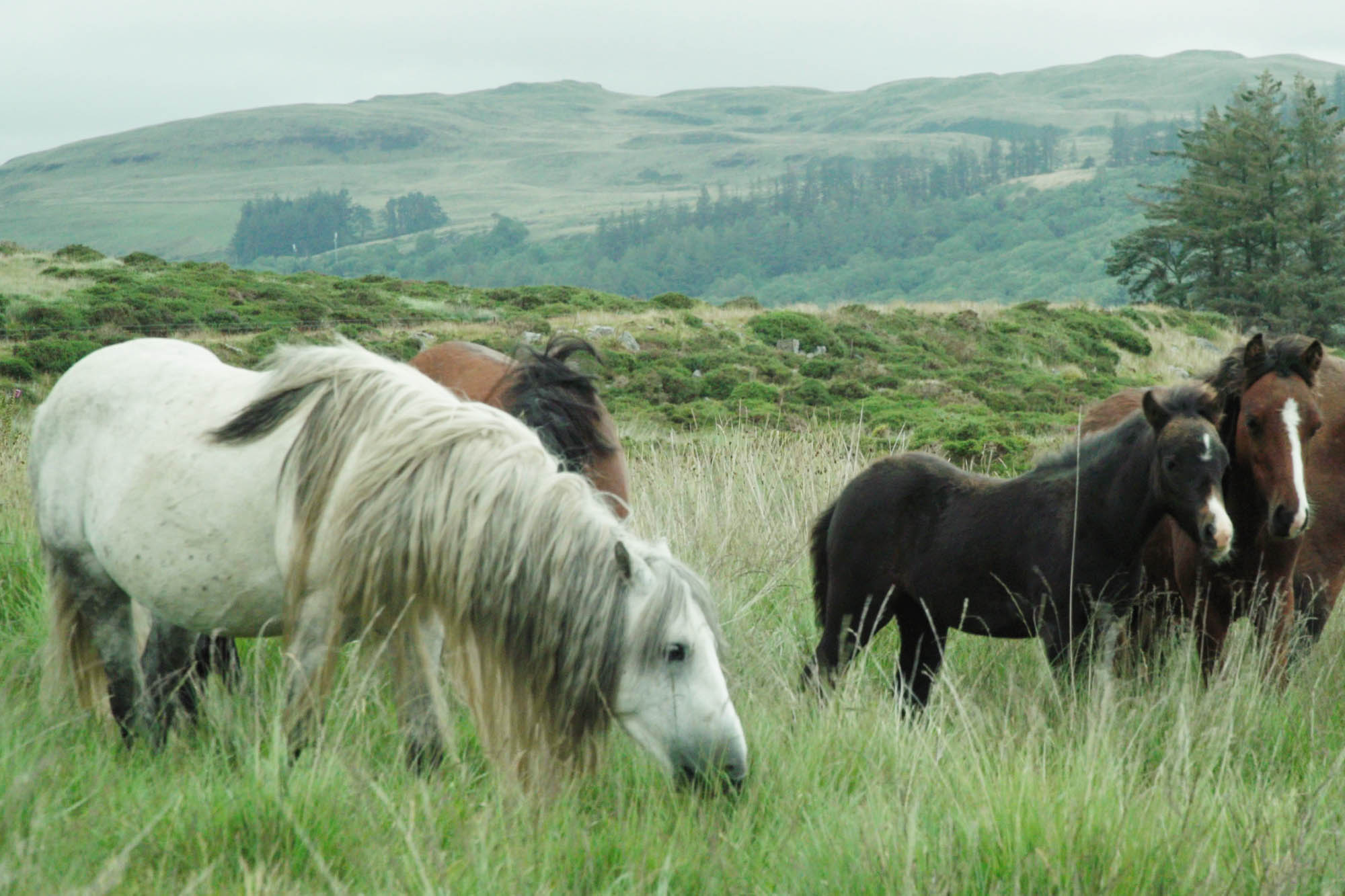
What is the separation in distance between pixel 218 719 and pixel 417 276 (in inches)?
6461

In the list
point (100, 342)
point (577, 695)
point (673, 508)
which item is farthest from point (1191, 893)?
point (100, 342)

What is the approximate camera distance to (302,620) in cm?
332

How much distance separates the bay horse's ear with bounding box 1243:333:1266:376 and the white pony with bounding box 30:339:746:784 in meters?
2.99

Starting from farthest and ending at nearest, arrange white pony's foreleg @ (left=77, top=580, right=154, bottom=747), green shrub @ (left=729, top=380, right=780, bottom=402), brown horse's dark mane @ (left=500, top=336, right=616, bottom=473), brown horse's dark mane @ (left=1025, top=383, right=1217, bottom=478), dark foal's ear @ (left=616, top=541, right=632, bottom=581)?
1. green shrub @ (left=729, top=380, right=780, bottom=402)
2. brown horse's dark mane @ (left=500, top=336, right=616, bottom=473)
3. brown horse's dark mane @ (left=1025, top=383, right=1217, bottom=478)
4. white pony's foreleg @ (left=77, top=580, right=154, bottom=747)
5. dark foal's ear @ (left=616, top=541, right=632, bottom=581)

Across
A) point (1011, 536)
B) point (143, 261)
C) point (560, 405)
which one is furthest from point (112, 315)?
point (1011, 536)

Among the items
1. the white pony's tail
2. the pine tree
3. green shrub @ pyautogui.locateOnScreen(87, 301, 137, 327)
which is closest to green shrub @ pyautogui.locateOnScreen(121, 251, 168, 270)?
green shrub @ pyautogui.locateOnScreen(87, 301, 137, 327)

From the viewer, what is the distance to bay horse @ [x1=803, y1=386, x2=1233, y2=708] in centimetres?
429

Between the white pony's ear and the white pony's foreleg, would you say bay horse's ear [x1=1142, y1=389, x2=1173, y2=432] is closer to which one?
the white pony's ear

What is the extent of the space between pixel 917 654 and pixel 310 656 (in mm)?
2978

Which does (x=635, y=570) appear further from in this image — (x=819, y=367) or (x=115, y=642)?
(x=819, y=367)

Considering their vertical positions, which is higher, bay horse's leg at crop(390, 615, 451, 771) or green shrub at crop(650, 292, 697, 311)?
bay horse's leg at crop(390, 615, 451, 771)

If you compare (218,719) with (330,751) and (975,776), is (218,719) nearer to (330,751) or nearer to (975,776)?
(330,751)

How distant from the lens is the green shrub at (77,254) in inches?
1516

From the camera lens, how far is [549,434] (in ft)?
15.8
